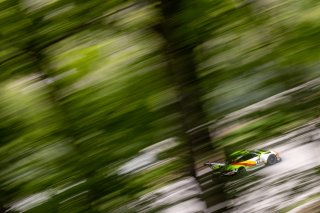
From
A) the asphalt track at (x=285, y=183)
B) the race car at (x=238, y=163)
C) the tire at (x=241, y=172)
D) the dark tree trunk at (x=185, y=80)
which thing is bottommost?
the asphalt track at (x=285, y=183)

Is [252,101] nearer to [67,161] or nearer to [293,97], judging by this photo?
[293,97]

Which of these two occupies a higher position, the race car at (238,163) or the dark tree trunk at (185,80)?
the dark tree trunk at (185,80)

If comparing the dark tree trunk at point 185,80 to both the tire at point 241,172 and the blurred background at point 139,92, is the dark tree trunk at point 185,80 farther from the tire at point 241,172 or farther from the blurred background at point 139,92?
the tire at point 241,172

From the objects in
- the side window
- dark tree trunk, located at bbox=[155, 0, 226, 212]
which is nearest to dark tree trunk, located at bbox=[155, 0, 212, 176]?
dark tree trunk, located at bbox=[155, 0, 226, 212]

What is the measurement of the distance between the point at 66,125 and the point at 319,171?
81 cm

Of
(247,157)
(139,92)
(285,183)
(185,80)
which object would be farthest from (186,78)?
(285,183)

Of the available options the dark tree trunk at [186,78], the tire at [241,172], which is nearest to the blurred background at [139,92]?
the dark tree trunk at [186,78]

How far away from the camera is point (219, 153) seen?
4.22 ft

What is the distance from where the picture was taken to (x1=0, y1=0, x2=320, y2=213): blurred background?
1118 millimetres

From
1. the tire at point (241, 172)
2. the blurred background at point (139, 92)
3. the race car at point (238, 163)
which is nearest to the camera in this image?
the blurred background at point (139, 92)

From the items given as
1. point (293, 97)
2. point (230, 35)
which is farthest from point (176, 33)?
point (293, 97)

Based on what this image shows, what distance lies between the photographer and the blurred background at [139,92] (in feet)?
3.67

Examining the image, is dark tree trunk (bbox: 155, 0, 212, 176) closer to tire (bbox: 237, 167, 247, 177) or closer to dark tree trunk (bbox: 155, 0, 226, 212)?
dark tree trunk (bbox: 155, 0, 226, 212)

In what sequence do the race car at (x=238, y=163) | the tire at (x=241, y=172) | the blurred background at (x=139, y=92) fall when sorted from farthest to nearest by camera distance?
the tire at (x=241, y=172) → the race car at (x=238, y=163) → the blurred background at (x=139, y=92)
